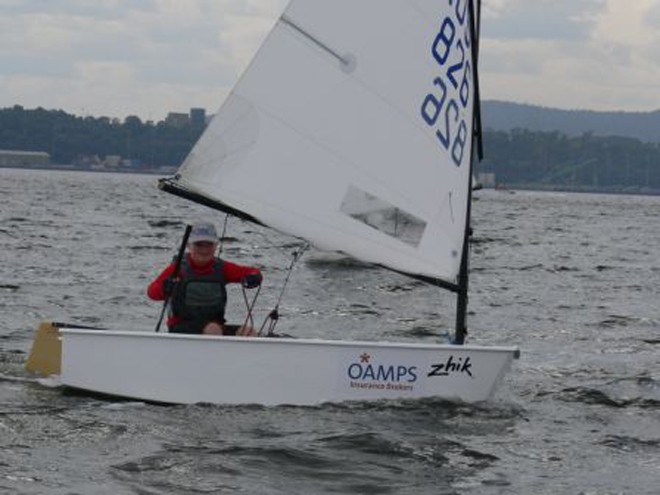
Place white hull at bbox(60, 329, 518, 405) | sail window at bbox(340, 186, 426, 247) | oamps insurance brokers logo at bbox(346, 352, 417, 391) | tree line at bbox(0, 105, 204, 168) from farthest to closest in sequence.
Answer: tree line at bbox(0, 105, 204, 168) < sail window at bbox(340, 186, 426, 247) < oamps insurance brokers logo at bbox(346, 352, 417, 391) < white hull at bbox(60, 329, 518, 405)

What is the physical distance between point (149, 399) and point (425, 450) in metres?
2.05

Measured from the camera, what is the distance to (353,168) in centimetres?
1073

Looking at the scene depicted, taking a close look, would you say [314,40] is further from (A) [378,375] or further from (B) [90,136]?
(B) [90,136]

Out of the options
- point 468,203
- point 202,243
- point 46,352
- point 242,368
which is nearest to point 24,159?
point 46,352

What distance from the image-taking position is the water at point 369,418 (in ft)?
28.1

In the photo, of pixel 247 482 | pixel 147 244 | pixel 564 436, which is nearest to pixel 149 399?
pixel 247 482

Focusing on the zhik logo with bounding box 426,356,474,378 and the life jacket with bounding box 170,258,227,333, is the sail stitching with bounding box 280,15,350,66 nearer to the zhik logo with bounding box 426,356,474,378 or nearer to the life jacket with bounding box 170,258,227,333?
the life jacket with bounding box 170,258,227,333

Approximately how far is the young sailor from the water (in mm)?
709

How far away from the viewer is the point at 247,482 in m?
8.32

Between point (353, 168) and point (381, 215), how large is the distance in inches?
16.5

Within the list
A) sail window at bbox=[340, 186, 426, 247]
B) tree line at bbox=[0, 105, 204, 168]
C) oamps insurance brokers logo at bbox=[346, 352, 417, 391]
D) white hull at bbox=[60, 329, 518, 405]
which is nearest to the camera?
white hull at bbox=[60, 329, 518, 405]

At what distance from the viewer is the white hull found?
996 cm

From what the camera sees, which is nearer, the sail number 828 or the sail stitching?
the sail stitching

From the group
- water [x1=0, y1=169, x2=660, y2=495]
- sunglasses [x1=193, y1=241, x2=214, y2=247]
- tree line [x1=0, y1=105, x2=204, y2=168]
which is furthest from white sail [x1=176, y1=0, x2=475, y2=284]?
tree line [x1=0, y1=105, x2=204, y2=168]
